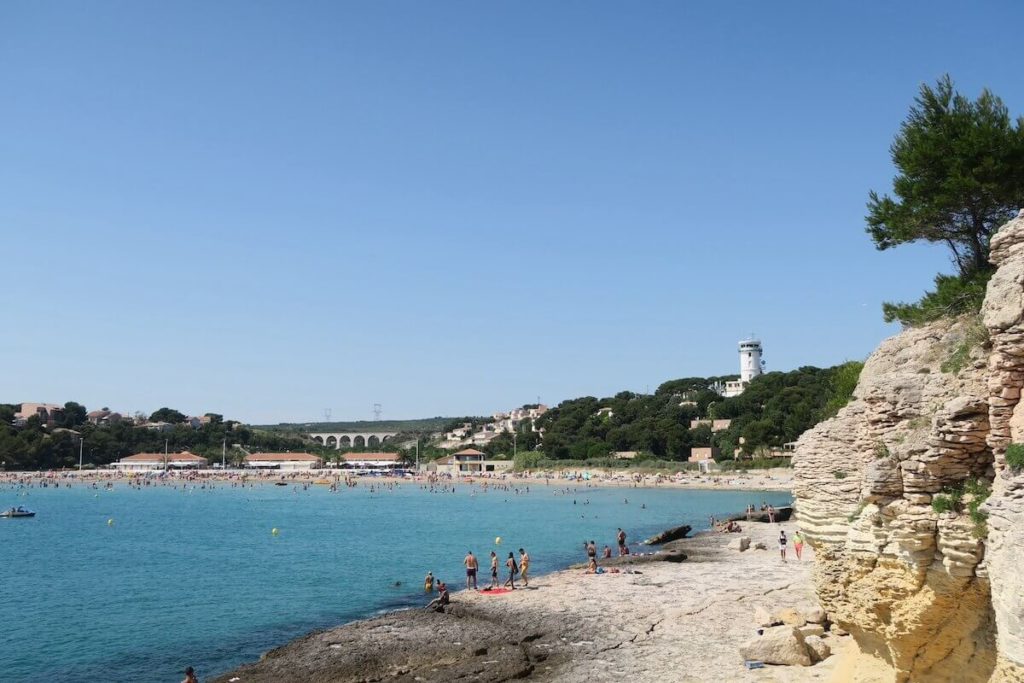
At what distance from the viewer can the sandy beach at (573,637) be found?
52.7 feet

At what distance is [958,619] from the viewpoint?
852cm

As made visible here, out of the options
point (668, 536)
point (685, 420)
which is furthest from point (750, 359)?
point (668, 536)

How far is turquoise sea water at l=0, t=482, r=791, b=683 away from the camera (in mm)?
21297

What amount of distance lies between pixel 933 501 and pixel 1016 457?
205cm

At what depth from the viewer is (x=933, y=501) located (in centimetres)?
821

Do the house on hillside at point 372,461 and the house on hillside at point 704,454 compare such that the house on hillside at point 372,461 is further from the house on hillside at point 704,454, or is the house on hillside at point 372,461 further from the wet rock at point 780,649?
the wet rock at point 780,649

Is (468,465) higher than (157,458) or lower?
lower

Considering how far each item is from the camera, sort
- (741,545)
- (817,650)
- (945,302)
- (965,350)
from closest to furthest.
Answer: (965,350) → (945,302) → (817,650) → (741,545)

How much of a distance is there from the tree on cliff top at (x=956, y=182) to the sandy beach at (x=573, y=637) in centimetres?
767

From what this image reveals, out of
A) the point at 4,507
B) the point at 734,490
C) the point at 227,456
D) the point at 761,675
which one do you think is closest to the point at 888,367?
the point at 761,675

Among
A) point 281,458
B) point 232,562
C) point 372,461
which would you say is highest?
point 281,458

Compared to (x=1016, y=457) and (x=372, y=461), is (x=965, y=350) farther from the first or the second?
(x=372, y=461)

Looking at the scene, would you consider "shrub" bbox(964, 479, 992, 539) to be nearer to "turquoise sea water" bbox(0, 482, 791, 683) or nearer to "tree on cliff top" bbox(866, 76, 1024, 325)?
"tree on cliff top" bbox(866, 76, 1024, 325)

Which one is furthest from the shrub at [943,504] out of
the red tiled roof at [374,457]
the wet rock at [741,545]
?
the red tiled roof at [374,457]
